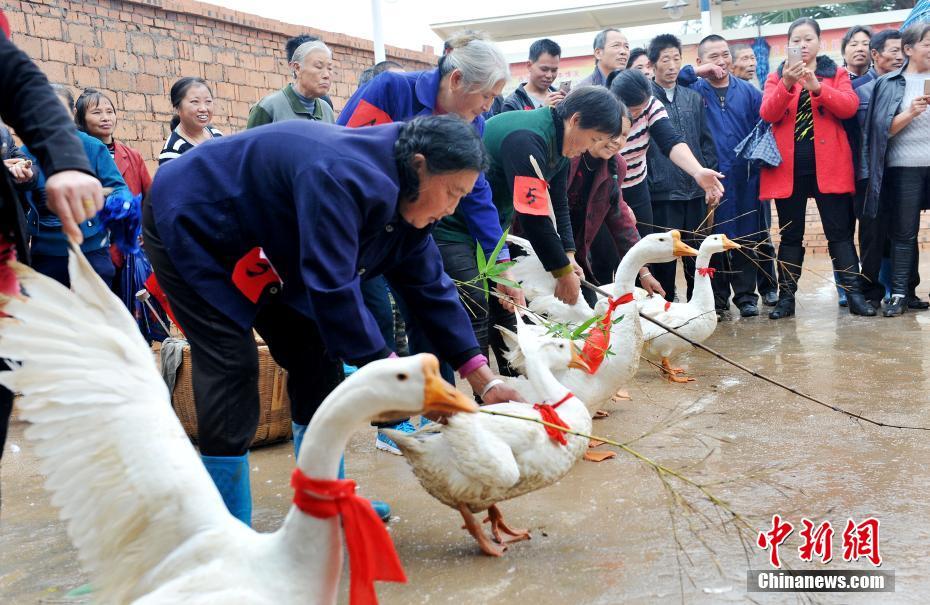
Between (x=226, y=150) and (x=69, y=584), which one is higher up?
(x=226, y=150)

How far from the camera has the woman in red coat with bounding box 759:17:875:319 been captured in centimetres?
761

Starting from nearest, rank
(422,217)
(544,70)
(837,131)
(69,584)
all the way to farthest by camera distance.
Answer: (422,217) → (69,584) → (544,70) → (837,131)

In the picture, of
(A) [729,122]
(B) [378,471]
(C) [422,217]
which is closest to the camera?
(C) [422,217]

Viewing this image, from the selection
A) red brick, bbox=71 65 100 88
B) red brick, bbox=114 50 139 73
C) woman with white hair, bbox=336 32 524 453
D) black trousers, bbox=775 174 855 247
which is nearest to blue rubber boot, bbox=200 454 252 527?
woman with white hair, bbox=336 32 524 453

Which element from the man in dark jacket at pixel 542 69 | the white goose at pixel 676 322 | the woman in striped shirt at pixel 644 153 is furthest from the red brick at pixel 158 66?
the white goose at pixel 676 322

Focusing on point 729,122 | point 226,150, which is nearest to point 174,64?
point 729,122

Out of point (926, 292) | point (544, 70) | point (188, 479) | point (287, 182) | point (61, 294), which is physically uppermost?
point (544, 70)

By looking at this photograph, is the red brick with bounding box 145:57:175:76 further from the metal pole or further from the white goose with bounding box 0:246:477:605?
the white goose with bounding box 0:246:477:605

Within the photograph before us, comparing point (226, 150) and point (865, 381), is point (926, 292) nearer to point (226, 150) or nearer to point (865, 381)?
point (865, 381)

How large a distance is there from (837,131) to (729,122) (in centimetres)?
99

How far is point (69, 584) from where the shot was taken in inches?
122

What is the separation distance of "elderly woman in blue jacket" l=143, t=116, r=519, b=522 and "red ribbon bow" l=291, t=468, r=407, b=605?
0.62 meters

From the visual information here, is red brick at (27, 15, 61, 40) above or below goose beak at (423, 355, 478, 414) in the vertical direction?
above

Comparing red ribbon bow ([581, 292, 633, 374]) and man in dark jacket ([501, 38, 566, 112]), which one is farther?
man in dark jacket ([501, 38, 566, 112])
